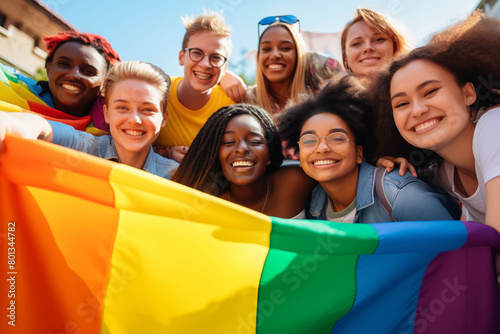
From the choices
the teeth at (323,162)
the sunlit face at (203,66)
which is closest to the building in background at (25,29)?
the sunlit face at (203,66)

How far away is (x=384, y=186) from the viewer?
101 inches

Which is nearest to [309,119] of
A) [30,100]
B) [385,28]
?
[385,28]

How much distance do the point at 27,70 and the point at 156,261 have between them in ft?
67.7

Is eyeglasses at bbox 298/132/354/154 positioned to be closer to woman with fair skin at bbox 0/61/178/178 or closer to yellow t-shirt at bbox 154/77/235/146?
woman with fair skin at bbox 0/61/178/178

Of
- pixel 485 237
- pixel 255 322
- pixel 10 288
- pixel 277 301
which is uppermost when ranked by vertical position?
pixel 485 237

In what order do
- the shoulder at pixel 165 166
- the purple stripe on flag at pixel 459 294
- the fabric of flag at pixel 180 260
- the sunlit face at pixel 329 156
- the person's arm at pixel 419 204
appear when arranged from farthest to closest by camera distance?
1. the shoulder at pixel 165 166
2. the sunlit face at pixel 329 156
3. the person's arm at pixel 419 204
4. the purple stripe on flag at pixel 459 294
5. the fabric of flag at pixel 180 260

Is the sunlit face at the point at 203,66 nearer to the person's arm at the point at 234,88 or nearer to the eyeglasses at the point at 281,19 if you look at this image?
→ the person's arm at the point at 234,88

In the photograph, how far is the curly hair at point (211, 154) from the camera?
10.6 ft

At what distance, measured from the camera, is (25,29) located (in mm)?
19188

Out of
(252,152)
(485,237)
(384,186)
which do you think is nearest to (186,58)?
(252,152)

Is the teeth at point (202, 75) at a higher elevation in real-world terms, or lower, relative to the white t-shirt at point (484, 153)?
higher

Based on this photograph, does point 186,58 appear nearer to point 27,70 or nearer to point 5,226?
point 5,226

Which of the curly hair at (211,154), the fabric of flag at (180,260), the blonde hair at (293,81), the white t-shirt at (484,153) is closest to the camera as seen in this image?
the fabric of flag at (180,260)

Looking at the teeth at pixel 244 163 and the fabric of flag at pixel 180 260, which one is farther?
the teeth at pixel 244 163
